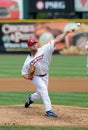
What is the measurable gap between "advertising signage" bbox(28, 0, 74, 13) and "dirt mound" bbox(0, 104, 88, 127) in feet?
81.6

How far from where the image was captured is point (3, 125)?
27.8ft

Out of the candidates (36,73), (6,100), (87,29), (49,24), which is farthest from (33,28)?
(36,73)

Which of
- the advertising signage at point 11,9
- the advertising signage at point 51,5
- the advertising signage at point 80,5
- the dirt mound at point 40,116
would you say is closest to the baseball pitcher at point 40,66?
the dirt mound at point 40,116

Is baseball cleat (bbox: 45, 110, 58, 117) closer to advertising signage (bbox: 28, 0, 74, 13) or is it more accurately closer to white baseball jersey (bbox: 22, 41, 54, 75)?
white baseball jersey (bbox: 22, 41, 54, 75)

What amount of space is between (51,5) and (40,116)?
86.6 feet

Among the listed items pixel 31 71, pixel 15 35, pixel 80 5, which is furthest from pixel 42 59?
pixel 80 5

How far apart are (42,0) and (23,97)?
911 inches

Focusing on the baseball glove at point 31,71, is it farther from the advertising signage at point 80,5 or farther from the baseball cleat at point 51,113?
the advertising signage at point 80,5

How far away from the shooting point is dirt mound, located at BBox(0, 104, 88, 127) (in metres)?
8.77

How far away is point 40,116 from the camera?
951cm

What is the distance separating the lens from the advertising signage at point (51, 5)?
3512 centimetres

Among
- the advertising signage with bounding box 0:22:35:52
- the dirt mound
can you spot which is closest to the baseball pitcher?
the dirt mound

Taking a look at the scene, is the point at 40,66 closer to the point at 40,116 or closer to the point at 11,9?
the point at 40,116

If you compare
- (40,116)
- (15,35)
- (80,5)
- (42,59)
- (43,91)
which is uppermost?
(42,59)
